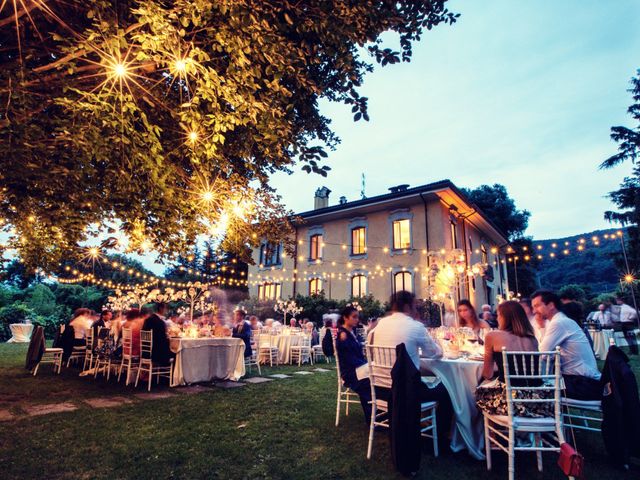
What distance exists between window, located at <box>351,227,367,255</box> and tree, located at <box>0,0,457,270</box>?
12.1 metres

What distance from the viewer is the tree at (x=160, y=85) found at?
299cm

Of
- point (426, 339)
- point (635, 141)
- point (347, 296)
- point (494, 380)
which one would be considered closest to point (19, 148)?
point (426, 339)

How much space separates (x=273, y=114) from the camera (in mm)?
3408

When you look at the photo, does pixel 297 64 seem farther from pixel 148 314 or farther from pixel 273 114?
pixel 148 314

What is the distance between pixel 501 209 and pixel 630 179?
27.8 ft

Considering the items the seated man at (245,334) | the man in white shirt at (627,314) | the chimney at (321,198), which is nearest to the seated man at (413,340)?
the seated man at (245,334)

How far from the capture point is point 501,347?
299cm

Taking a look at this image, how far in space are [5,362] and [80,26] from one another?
9.82m

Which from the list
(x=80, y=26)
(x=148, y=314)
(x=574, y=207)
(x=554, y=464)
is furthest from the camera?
(x=574, y=207)

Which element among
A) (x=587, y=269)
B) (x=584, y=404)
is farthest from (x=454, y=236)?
(x=587, y=269)

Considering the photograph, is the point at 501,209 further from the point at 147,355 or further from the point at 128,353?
the point at 128,353

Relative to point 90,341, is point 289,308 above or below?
above

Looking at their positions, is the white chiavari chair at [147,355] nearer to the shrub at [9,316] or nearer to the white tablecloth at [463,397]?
the white tablecloth at [463,397]

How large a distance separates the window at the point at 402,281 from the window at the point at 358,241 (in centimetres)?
203
